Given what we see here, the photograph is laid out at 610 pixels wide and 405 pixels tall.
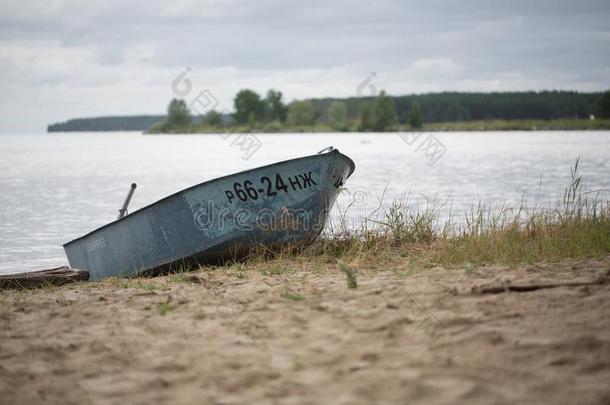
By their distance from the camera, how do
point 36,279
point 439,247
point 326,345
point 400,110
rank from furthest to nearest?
point 400,110 < point 439,247 < point 36,279 < point 326,345

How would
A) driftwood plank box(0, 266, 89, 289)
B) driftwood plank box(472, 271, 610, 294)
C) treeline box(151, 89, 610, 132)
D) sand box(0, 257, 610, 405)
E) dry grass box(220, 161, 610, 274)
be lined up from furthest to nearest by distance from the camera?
treeline box(151, 89, 610, 132)
driftwood plank box(0, 266, 89, 289)
dry grass box(220, 161, 610, 274)
driftwood plank box(472, 271, 610, 294)
sand box(0, 257, 610, 405)

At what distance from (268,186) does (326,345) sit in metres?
4.07

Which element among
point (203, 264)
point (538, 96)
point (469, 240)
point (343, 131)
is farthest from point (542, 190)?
point (538, 96)

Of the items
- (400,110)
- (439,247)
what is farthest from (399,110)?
(439,247)

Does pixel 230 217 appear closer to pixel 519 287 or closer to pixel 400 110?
pixel 519 287

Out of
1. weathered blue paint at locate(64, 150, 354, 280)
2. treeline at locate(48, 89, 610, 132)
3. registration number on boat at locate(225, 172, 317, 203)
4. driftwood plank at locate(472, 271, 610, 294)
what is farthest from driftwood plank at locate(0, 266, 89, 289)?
treeline at locate(48, 89, 610, 132)

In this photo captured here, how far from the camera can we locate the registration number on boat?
309 inches

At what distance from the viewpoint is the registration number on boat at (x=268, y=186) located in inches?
309

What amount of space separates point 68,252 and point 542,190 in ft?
42.6

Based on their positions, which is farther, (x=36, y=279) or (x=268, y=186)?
(x=268, y=186)

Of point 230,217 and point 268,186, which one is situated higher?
point 268,186

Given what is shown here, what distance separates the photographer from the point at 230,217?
794 cm

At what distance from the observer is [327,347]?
13.3ft

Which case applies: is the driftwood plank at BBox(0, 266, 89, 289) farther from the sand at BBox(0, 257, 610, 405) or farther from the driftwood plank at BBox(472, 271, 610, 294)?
the driftwood plank at BBox(472, 271, 610, 294)
